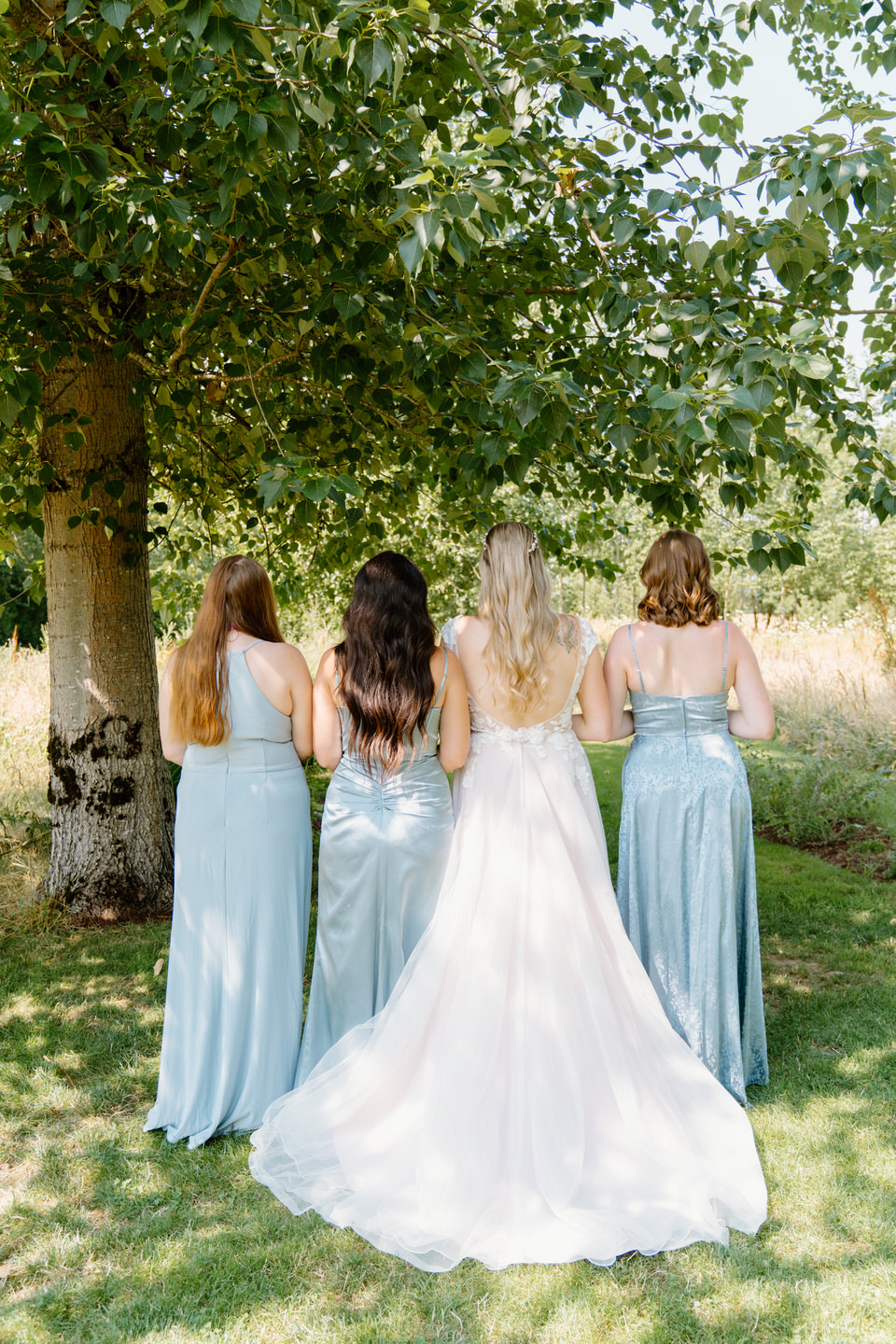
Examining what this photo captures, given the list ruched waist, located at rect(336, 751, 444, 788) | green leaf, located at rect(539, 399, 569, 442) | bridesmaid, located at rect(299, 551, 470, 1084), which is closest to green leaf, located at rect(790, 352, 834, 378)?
Answer: green leaf, located at rect(539, 399, 569, 442)

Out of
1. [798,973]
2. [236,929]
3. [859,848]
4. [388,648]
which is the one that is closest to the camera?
[388,648]

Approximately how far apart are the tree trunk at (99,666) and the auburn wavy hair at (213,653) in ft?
7.92

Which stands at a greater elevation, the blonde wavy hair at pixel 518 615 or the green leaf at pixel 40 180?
the green leaf at pixel 40 180

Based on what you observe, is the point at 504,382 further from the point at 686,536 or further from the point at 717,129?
the point at 717,129

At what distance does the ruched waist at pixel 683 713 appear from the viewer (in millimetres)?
4016

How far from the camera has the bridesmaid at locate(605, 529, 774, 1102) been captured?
155 inches

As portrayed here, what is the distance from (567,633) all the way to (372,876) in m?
1.22

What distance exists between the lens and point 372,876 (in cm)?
380

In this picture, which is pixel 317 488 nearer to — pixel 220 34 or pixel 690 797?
pixel 220 34

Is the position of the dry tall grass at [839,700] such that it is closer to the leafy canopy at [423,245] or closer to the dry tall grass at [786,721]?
the dry tall grass at [786,721]

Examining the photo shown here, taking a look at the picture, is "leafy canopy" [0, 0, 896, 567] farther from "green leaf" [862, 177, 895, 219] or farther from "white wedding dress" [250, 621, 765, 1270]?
"white wedding dress" [250, 621, 765, 1270]

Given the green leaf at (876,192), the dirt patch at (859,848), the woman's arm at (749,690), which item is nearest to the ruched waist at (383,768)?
the woman's arm at (749,690)

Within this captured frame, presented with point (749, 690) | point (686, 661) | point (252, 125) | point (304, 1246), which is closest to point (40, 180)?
point (252, 125)

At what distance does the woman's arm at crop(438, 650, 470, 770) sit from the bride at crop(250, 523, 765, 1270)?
7cm
